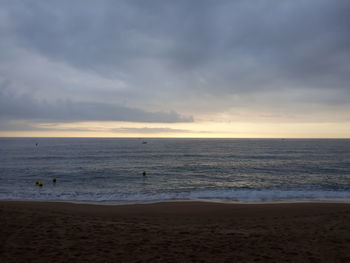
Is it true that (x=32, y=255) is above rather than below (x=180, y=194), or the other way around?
above

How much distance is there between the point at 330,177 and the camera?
26.3 meters

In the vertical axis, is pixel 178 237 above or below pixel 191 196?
above

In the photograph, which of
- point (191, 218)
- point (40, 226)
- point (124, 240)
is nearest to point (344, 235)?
point (191, 218)

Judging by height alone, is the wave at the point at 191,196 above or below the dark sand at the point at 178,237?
below

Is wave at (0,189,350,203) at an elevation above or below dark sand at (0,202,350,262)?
below

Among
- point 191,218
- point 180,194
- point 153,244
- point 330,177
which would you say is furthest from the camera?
point 330,177

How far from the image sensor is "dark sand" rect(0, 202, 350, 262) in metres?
6.93

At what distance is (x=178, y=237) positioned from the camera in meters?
8.48

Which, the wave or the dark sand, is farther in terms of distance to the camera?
the wave

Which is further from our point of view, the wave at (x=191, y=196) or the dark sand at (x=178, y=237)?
the wave at (x=191, y=196)

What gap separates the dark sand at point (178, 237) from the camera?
273 inches

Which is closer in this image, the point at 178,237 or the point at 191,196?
the point at 178,237

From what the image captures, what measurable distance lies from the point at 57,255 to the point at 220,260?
15.8 ft

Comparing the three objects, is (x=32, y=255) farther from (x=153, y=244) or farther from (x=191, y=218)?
(x=191, y=218)
